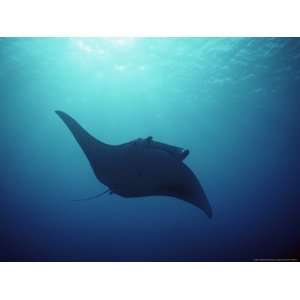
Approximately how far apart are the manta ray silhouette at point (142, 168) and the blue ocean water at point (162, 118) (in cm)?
183

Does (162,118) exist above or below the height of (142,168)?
above

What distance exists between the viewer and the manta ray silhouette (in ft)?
13.1

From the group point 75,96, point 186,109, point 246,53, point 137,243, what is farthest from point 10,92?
point 137,243

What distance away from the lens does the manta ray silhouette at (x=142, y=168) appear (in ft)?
13.1

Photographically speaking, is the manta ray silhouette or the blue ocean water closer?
the manta ray silhouette

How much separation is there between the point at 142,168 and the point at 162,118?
305 inches

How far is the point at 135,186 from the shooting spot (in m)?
4.47

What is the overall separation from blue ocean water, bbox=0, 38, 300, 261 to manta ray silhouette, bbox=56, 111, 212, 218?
1830 millimetres

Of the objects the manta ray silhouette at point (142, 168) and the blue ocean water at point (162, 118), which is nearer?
the manta ray silhouette at point (142, 168)

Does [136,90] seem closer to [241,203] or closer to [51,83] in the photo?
[51,83]

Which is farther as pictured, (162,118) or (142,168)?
(162,118)

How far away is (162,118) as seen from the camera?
1173 centimetres

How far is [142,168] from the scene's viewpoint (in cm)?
418

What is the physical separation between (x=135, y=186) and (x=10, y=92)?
7199mm
